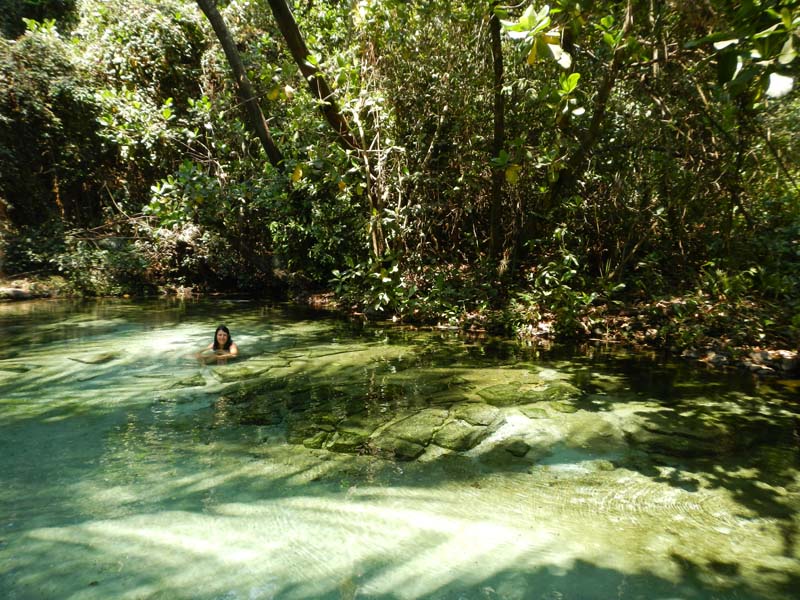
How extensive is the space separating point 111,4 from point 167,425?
44.3 ft

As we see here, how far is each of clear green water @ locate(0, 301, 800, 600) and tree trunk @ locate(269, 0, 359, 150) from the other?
445 cm

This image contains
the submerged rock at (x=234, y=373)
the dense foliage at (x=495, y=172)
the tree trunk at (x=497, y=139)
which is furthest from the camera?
the tree trunk at (x=497, y=139)

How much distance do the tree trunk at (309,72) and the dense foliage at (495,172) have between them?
0.56 feet

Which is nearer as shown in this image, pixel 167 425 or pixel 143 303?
pixel 167 425

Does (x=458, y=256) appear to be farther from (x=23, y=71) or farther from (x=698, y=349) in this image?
(x=23, y=71)

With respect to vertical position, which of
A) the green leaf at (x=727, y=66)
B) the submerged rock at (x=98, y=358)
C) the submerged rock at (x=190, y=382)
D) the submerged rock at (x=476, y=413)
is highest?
the green leaf at (x=727, y=66)

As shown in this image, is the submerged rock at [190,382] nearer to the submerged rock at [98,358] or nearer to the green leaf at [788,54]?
the submerged rock at [98,358]

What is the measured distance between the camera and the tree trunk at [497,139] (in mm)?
7703

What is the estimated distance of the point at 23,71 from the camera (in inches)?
526

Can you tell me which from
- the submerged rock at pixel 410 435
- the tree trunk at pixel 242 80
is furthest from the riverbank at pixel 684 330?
the tree trunk at pixel 242 80

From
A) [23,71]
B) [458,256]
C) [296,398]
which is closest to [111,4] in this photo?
[23,71]

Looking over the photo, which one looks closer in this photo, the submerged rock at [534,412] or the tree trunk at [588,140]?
the submerged rock at [534,412]

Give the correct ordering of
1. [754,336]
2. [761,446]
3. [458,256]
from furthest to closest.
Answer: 1. [458,256]
2. [754,336]
3. [761,446]

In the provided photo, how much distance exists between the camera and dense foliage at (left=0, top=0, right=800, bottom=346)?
6.93 meters
